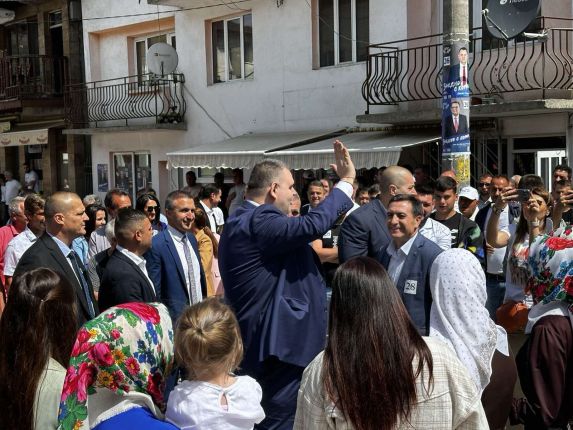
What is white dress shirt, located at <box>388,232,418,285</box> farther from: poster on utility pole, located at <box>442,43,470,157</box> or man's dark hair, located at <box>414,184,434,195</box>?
poster on utility pole, located at <box>442,43,470,157</box>

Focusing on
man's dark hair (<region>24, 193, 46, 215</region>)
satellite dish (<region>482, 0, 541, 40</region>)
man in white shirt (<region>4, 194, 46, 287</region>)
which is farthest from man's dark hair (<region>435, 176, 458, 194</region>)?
satellite dish (<region>482, 0, 541, 40</region>)

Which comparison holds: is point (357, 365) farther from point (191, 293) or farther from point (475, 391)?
point (191, 293)

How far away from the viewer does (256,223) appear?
4273mm

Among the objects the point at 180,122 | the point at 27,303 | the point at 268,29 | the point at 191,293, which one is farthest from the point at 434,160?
the point at 27,303

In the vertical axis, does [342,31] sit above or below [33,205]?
above

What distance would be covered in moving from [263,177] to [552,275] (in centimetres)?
175

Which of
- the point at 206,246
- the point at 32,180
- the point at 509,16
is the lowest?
the point at 32,180

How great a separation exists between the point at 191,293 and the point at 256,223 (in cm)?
197

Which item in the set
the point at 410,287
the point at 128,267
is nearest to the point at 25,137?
the point at 128,267

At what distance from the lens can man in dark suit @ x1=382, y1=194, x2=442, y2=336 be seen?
415 centimetres

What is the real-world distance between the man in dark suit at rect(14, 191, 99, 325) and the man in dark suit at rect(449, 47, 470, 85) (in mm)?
4104

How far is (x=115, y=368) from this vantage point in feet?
8.42

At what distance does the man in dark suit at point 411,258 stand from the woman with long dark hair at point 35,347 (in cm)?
178

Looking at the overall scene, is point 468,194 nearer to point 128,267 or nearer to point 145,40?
point 128,267
